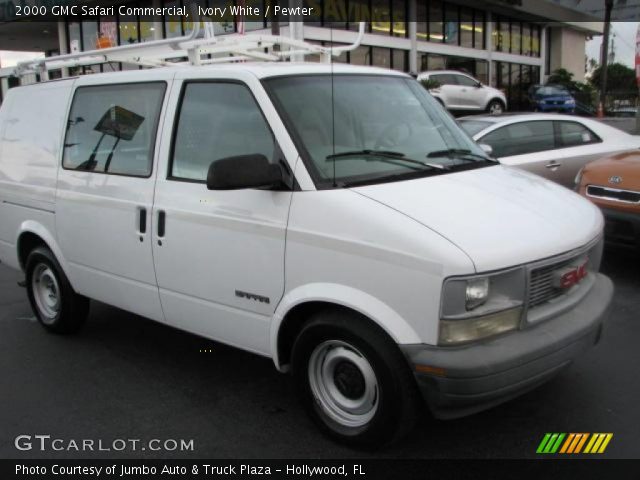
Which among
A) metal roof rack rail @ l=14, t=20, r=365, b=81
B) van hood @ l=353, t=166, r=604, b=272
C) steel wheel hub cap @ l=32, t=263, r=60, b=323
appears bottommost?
steel wheel hub cap @ l=32, t=263, r=60, b=323

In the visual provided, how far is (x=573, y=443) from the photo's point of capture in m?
3.30

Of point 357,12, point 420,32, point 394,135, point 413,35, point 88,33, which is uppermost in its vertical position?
point 357,12

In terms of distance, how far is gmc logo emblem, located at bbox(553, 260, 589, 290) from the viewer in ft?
10.4

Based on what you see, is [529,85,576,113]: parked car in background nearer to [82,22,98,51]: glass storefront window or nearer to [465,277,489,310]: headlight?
[82,22,98,51]: glass storefront window

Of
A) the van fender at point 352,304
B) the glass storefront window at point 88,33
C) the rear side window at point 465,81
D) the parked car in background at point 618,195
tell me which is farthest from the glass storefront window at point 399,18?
the van fender at point 352,304

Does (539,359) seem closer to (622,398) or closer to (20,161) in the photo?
(622,398)

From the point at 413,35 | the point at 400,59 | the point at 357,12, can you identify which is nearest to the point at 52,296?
the point at 357,12

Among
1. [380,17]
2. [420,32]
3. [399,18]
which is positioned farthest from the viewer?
[420,32]

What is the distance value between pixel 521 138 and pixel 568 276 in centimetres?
538

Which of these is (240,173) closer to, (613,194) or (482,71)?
(613,194)

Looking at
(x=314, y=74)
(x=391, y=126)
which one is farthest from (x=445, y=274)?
(x=314, y=74)

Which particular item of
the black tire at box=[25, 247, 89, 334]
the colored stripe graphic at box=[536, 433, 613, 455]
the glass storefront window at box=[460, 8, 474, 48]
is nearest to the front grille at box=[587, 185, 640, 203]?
the colored stripe graphic at box=[536, 433, 613, 455]

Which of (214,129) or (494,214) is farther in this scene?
(214,129)

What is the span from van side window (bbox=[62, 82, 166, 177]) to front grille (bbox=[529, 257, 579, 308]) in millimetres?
2401
